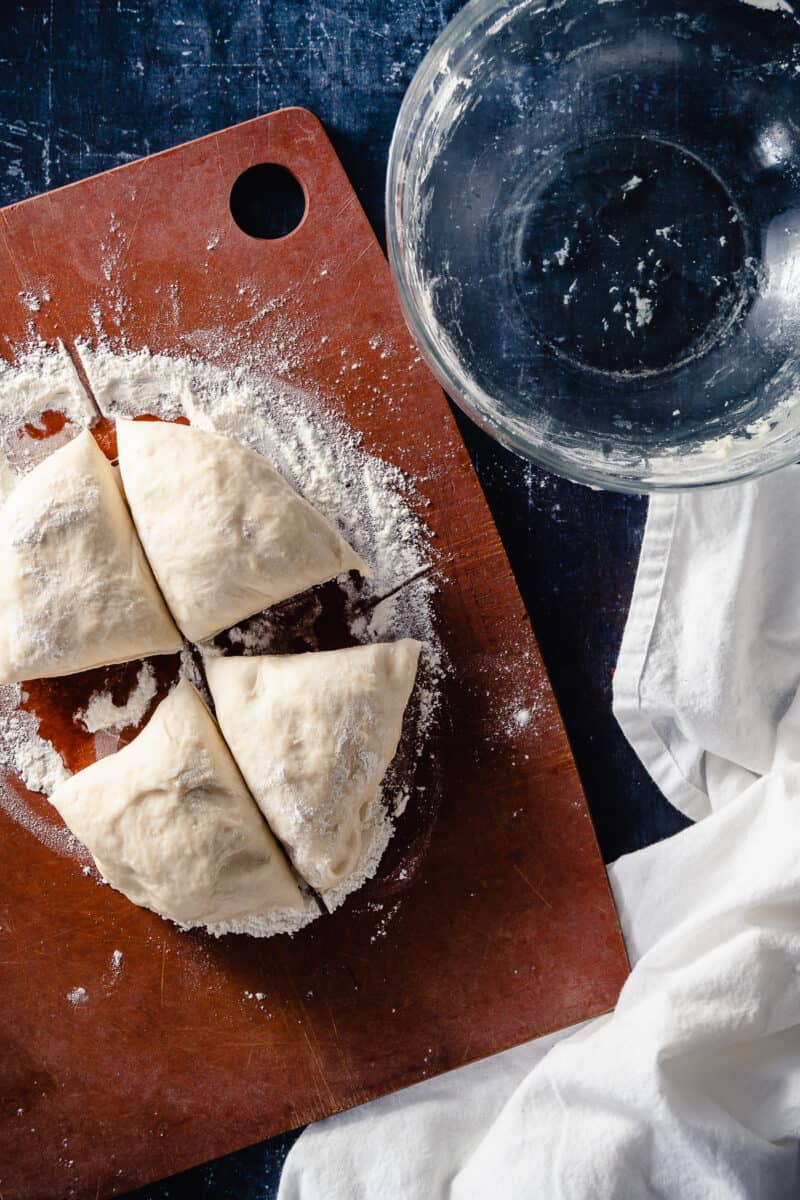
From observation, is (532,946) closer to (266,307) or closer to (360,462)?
(360,462)

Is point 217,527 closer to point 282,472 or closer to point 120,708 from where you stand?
point 282,472

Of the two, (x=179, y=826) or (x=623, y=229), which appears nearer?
(x=179, y=826)

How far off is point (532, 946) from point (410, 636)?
1.83 ft

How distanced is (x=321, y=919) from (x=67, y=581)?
0.69m

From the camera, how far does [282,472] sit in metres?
1.67

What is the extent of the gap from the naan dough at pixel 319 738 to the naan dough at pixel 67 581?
0.20 metres

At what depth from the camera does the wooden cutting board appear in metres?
1.67

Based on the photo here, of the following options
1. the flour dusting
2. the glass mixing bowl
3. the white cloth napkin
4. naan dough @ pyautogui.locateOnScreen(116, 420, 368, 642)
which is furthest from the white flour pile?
the white cloth napkin

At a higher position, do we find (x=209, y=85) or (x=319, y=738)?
(x=209, y=85)

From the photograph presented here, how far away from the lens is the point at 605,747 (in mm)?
1758

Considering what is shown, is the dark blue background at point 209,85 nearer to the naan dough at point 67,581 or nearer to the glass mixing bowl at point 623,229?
the glass mixing bowl at point 623,229

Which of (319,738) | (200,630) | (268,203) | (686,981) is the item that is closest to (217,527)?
(200,630)

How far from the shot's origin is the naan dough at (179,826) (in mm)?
1523

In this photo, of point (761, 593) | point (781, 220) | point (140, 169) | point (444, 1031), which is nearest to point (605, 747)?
point (761, 593)
